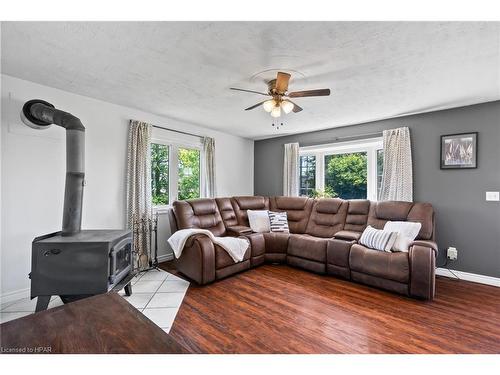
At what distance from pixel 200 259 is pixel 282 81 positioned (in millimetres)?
2102

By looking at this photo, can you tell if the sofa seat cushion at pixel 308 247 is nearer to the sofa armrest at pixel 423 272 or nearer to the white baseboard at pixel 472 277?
the sofa armrest at pixel 423 272

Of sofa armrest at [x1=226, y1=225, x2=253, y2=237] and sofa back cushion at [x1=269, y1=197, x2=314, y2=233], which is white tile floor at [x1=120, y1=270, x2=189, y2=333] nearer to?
sofa armrest at [x1=226, y1=225, x2=253, y2=237]

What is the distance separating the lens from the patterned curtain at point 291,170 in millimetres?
4786

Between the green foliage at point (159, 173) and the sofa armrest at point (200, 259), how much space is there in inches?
47.3

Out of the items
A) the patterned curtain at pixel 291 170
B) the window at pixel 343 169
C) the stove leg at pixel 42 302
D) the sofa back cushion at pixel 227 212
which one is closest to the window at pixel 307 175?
the window at pixel 343 169

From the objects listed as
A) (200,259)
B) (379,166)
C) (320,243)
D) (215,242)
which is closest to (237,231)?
(215,242)

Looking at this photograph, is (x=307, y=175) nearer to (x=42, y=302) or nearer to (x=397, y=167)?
(x=397, y=167)

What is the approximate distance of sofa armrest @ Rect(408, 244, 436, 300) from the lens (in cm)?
245

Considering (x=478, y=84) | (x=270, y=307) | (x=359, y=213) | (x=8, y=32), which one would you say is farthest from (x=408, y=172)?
(x=8, y=32)

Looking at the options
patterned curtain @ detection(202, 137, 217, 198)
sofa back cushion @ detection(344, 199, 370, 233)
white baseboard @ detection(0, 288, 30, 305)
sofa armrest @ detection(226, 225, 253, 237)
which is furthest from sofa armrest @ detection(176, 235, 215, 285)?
sofa back cushion @ detection(344, 199, 370, 233)

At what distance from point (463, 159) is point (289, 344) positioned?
10.6ft

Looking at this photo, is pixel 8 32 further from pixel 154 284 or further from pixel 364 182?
pixel 364 182

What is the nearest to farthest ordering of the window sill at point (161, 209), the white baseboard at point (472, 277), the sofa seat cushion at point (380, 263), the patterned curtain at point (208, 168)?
the sofa seat cushion at point (380, 263), the white baseboard at point (472, 277), the window sill at point (161, 209), the patterned curtain at point (208, 168)

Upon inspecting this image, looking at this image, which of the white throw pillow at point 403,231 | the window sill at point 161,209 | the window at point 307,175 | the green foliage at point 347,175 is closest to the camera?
the white throw pillow at point 403,231
